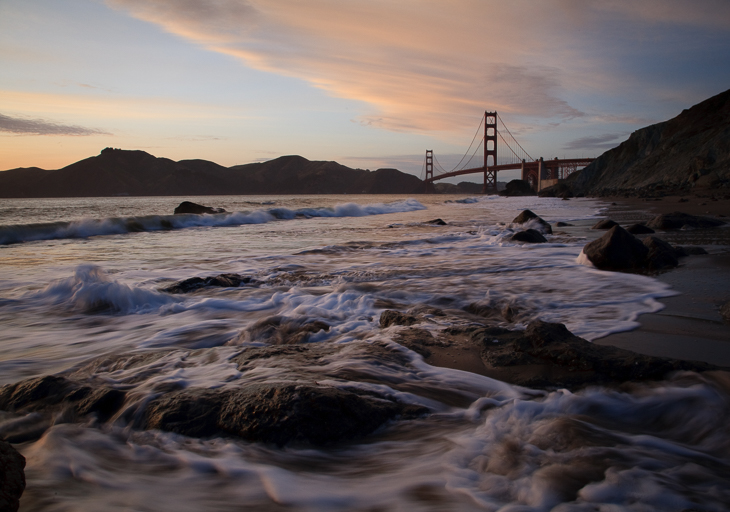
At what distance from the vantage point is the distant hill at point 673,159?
18981 mm

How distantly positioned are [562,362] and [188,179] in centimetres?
7208

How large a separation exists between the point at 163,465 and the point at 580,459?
135 centimetres

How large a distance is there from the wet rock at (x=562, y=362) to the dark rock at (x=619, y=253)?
100 inches

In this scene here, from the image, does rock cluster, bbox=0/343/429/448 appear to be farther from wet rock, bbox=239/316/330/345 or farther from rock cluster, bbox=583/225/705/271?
rock cluster, bbox=583/225/705/271

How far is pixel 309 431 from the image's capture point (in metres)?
1.47

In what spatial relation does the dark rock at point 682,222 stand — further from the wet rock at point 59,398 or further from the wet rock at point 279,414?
the wet rock at point 59,398

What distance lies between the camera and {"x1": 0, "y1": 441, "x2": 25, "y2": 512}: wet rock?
1012 millimetres

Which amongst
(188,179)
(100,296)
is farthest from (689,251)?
(188,179)

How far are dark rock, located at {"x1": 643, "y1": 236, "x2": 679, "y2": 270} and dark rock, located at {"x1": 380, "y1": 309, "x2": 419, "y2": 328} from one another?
2.71 metres

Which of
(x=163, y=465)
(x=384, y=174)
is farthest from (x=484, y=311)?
(x=384, y=174)

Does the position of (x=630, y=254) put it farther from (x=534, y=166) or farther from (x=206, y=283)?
(x=534, y=166)

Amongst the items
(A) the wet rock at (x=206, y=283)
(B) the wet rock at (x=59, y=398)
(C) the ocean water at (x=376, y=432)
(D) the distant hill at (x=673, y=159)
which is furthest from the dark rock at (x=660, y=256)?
(D) the distant hill at (x=673, y=159)

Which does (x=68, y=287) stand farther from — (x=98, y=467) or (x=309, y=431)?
(x=309, y=431)

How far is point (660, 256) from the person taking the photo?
13.1ft
